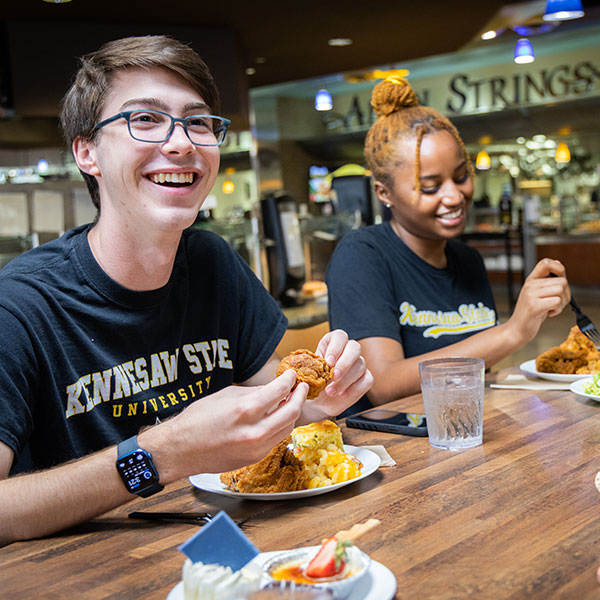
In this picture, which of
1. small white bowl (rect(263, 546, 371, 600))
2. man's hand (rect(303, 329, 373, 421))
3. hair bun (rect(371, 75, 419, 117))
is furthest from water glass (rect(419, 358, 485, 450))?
hair bun (rect(371, 75, 419, 117))

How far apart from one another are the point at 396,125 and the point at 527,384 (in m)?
0.90

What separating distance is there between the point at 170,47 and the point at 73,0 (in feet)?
14.5

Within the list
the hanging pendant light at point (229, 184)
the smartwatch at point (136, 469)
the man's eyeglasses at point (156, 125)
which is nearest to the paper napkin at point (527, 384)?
the man's eyeglasses at point (156, 125)

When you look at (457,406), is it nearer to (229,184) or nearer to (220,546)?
(220,546)

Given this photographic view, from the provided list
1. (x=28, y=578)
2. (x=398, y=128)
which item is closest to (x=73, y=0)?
(x=398, y=128)

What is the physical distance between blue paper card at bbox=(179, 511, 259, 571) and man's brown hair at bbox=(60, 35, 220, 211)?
961mm

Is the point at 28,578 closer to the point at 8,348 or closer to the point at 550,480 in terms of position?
the point at 8,348

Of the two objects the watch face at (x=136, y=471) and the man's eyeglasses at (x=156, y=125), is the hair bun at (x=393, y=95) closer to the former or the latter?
the man's eyeglasses at (x=156, y=125)

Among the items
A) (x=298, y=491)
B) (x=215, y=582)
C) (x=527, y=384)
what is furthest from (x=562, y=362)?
(x=215, y=582)

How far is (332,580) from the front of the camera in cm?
75

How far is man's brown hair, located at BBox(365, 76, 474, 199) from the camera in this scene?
7.29 ft

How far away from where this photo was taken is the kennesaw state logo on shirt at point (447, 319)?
2.18 metres

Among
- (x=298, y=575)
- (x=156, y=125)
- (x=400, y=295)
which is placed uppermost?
(x=156, y=125)

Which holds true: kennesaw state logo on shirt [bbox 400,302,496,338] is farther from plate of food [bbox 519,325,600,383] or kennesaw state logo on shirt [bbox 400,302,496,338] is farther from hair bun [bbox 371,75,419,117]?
hair bun [bbox 371,75,419,117]
